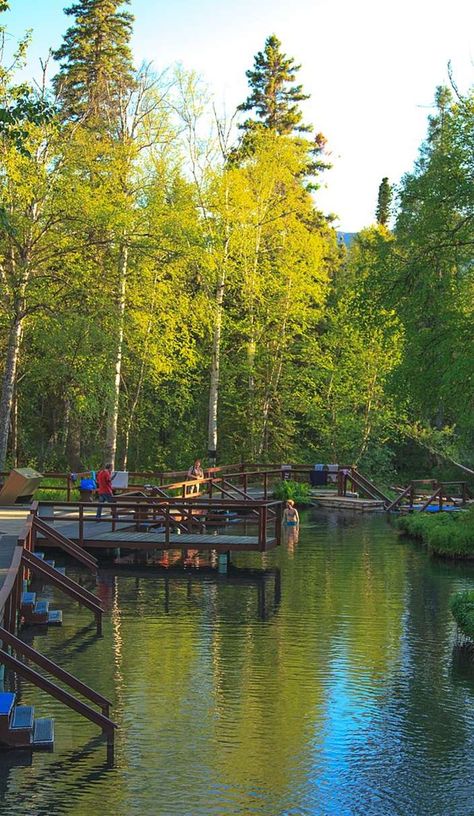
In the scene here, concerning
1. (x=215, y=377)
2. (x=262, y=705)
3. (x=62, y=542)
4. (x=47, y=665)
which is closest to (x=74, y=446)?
(x=215, y=377)

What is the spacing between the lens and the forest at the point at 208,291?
2658 cm

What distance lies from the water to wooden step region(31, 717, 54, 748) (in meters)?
0.16

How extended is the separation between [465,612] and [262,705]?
15.7 feet

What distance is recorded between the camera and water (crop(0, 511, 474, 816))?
9992 mm

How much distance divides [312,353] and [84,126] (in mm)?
16178

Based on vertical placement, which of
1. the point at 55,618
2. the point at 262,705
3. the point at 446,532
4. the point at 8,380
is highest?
the point at 8,380

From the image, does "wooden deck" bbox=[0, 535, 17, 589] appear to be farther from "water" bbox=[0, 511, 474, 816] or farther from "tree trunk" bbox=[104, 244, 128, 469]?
"tree trunk" bbox=[104, 244, 128, 469]

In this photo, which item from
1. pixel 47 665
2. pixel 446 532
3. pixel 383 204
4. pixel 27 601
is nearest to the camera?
pixel 47 665

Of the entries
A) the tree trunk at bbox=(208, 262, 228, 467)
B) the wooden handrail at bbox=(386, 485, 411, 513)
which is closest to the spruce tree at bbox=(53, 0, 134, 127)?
the tree trunk at bbox=(208, 262, 228, 467)

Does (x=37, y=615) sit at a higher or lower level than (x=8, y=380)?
lower

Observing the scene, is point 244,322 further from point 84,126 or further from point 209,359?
point 84,126

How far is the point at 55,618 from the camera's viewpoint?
17.8 m

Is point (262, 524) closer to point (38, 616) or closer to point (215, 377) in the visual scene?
point (38, 616)

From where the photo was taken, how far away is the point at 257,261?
154ft
